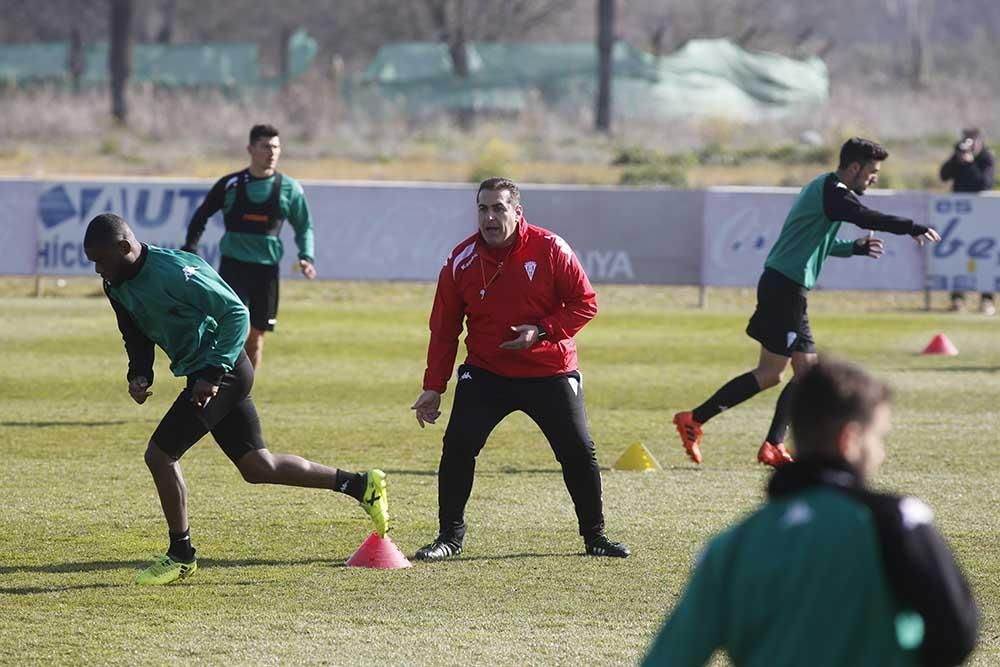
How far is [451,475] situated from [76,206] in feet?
49.5

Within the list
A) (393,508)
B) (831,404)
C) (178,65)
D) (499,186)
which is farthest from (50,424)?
(178,65)

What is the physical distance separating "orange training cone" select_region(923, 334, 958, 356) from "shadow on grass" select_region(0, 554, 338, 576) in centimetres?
1062

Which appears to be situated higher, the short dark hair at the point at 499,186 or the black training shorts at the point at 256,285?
the short dark hair at the point at 499,186

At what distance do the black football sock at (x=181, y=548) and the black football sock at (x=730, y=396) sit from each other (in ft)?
13.4

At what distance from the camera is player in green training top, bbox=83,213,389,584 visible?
7.28m

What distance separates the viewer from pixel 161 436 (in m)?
7.53

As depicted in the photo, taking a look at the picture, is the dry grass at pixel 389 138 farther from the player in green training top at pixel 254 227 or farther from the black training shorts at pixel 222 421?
the black training shorts at pixel 222 421

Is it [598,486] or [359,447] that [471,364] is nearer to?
[598,486]

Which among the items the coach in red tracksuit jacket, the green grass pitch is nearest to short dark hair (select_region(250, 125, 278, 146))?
the green grass pitch

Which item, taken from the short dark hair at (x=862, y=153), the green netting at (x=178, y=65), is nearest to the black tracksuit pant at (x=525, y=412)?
the short dark hair at (x=862, y=153)

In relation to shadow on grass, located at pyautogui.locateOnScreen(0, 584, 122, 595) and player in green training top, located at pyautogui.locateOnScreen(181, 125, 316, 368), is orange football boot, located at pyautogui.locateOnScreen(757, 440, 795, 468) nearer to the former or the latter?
player in green training top, located at pyautogui.locateOnScreen(181, 125, 316, 368)

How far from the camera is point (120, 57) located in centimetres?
4325

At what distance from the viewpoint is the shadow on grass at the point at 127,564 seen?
790cm

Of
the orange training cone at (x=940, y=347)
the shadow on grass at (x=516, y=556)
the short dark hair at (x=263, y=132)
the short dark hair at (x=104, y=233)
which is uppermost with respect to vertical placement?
the short dark hair at (x=263, y=132)
